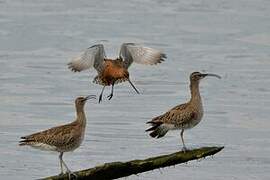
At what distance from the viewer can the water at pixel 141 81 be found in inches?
888

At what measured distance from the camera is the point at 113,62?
2128cm

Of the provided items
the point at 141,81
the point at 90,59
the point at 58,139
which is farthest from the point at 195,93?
the point at 141,81

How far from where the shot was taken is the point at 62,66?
31.4m

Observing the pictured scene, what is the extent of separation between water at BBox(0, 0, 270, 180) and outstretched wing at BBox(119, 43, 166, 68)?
1.93 m

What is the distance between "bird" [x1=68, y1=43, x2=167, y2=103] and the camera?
67.8 feet

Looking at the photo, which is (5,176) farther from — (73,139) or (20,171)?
(73,139)

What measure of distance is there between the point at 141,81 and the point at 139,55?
8.88m

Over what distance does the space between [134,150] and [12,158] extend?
2.25 meters

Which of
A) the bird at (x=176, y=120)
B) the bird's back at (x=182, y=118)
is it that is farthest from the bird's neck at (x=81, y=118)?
the bird's back at (x=182, y=118)

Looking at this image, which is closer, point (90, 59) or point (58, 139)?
point (58, 139)

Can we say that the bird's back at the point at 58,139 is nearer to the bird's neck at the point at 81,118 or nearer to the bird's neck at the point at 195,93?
the bird's neck at the point at 81,118

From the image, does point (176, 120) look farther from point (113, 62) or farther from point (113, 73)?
point (113, 62)

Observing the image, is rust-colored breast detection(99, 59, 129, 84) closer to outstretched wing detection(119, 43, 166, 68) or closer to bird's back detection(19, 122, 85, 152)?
outstretched wing detection(119, 43, 166, 68)

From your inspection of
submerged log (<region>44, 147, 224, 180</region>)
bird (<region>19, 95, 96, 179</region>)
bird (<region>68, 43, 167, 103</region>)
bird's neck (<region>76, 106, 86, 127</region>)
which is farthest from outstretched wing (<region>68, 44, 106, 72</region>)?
submerged log (<region>44, 147, 224, 180</region>)
